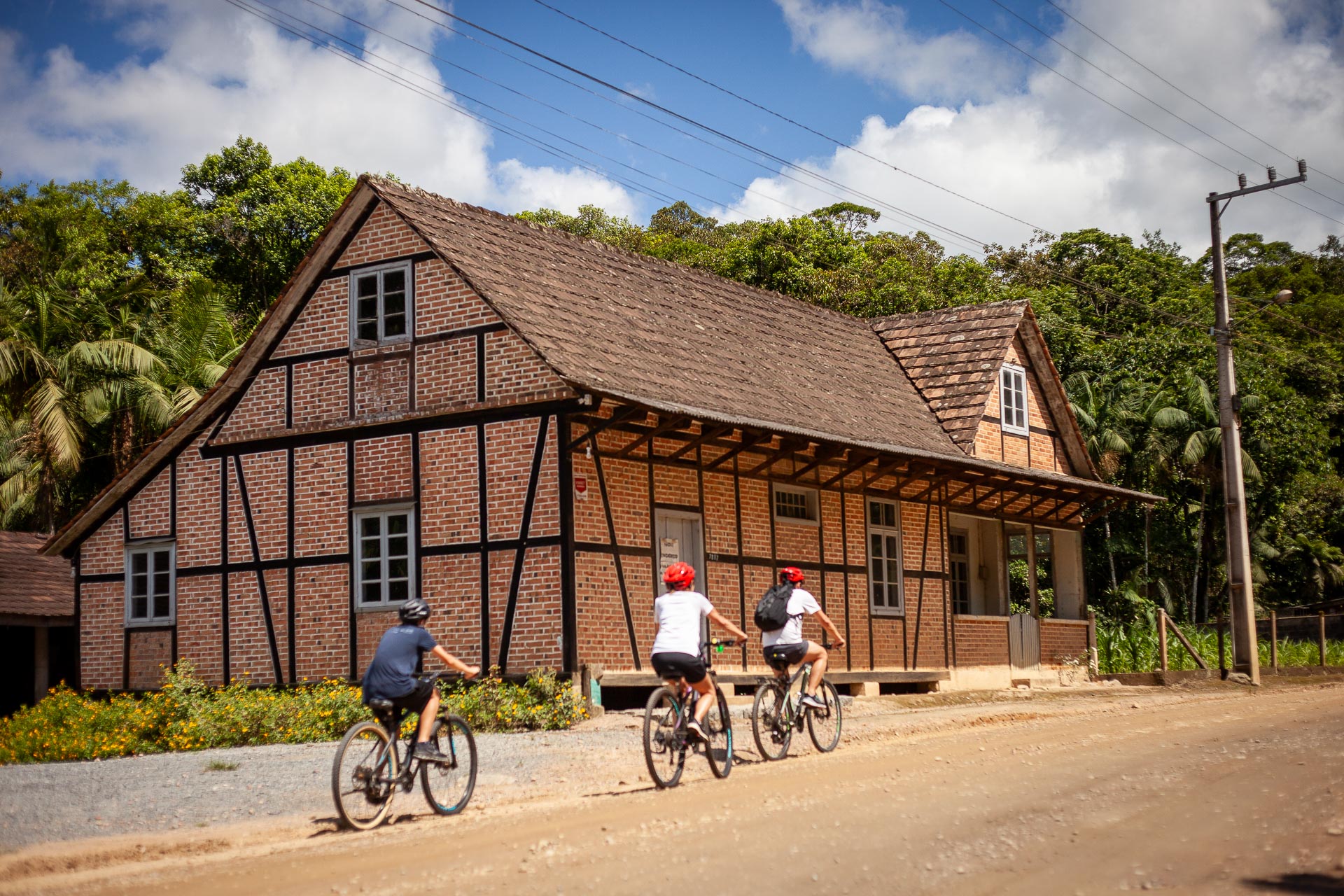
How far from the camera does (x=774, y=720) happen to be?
1256 centimetres

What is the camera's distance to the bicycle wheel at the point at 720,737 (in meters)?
11.1

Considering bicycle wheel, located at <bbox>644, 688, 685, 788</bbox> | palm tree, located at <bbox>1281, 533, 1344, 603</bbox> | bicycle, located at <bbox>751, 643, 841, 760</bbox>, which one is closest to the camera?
bicycle wheel, located at <bbox>644, 688, 685, 788</bbox>

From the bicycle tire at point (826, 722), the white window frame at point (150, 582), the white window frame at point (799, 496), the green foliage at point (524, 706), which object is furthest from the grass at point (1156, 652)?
the white window frame at point (150, 582)

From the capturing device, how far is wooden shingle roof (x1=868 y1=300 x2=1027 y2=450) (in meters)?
26.4

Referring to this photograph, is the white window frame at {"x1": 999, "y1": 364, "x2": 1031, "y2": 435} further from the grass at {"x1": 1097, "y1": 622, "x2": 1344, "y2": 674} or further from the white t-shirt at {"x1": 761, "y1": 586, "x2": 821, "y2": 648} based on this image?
the white t-shirt at {"x1": 761, "y1": 586, "x2": 821, "y2": 648}

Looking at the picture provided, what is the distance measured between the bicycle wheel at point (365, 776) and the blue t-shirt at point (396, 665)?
24cm

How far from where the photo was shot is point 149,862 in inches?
347

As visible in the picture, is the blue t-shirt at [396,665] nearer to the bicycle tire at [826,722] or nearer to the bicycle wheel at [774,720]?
the bicycle wheel at [774,720]

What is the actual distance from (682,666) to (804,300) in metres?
27.8

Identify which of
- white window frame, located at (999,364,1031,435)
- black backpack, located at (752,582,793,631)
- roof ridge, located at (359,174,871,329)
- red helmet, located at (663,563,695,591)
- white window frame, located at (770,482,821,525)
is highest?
roof ridge, located at (359,174,871,329)

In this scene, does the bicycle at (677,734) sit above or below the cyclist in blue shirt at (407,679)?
below

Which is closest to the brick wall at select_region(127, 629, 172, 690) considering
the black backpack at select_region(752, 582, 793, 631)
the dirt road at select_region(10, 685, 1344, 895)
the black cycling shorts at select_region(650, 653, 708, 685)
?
the dirt road at select_region(10, 685, 1344, 895)

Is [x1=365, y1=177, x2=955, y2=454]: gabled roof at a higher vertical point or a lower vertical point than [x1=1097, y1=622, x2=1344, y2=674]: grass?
higher

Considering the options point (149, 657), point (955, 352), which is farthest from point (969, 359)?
point (149, 657)
